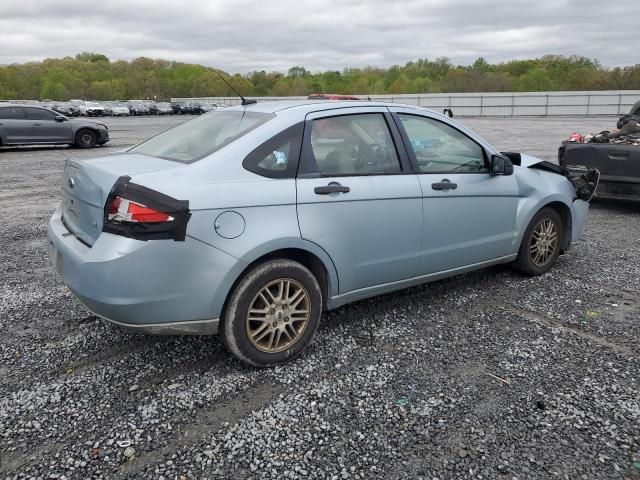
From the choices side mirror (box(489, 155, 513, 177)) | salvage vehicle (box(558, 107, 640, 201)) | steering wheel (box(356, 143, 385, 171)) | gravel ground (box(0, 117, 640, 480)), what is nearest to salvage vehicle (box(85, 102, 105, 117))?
salvage vehicle (box(558, 107, 640, 201))

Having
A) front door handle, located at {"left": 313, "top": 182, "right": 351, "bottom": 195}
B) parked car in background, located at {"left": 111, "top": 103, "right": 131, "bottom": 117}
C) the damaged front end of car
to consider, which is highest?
parked car in background, located at {"left": 111, "top": 103, "right": 131, "bottom": 117}

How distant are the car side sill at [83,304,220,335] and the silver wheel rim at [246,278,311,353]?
242mm

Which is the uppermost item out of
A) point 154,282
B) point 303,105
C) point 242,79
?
point 242,79

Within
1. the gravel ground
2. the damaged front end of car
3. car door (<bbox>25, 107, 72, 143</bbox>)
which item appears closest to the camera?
the gravel ground

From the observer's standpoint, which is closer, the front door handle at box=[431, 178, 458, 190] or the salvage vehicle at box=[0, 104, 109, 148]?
the front door handle at box=[431, 178, 458, 190]

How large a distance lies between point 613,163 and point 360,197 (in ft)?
19.1

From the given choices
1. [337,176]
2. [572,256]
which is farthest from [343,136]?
[572,256]

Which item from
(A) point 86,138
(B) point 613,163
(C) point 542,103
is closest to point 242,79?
(C) point 542,103

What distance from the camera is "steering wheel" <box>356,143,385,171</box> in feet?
A: 12.7

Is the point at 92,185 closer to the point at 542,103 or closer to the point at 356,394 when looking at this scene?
the point at 356,394

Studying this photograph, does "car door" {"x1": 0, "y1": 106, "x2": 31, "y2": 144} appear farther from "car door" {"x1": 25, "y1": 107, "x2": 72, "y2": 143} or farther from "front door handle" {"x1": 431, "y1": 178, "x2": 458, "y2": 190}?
"front door handle" {"x1": 431, "y1": 178, "x2": 458, "y2": 190}

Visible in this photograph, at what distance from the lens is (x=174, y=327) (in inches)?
125

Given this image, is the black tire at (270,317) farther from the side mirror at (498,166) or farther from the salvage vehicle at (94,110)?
the salvage vehicle at (94,110)

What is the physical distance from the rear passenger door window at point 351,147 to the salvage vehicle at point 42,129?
16.3 meters
